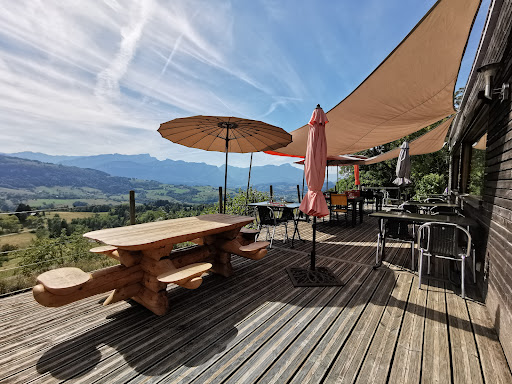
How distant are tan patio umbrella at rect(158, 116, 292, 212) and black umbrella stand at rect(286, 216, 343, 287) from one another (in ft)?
5.81

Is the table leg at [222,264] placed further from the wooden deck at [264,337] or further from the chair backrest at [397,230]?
the chair backrest at [397,230]

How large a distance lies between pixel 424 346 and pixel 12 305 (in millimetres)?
4081

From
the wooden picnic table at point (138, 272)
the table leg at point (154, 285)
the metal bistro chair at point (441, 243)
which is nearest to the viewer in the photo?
the wooden picnic table at point (138, 272)

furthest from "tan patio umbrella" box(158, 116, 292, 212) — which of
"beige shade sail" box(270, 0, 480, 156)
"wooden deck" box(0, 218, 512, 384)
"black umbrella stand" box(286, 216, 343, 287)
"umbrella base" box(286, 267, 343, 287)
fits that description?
"wooden deck" box(0, 218, 512, 384)

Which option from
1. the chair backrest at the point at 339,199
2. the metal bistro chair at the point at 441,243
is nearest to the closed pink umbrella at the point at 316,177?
the metal bistro chair at the point at 441,243

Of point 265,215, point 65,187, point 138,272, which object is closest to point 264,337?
point 138,272

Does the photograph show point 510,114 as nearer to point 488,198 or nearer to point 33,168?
point 488,198

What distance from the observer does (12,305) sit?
245 cm

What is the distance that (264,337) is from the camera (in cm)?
188

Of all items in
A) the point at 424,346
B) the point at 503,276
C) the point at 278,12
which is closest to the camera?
the point at 424,346

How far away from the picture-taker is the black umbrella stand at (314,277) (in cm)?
289

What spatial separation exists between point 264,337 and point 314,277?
136cm

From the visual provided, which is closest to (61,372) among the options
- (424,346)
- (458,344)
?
(424,346)

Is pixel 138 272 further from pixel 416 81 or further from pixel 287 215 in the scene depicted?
pixel 416 81
